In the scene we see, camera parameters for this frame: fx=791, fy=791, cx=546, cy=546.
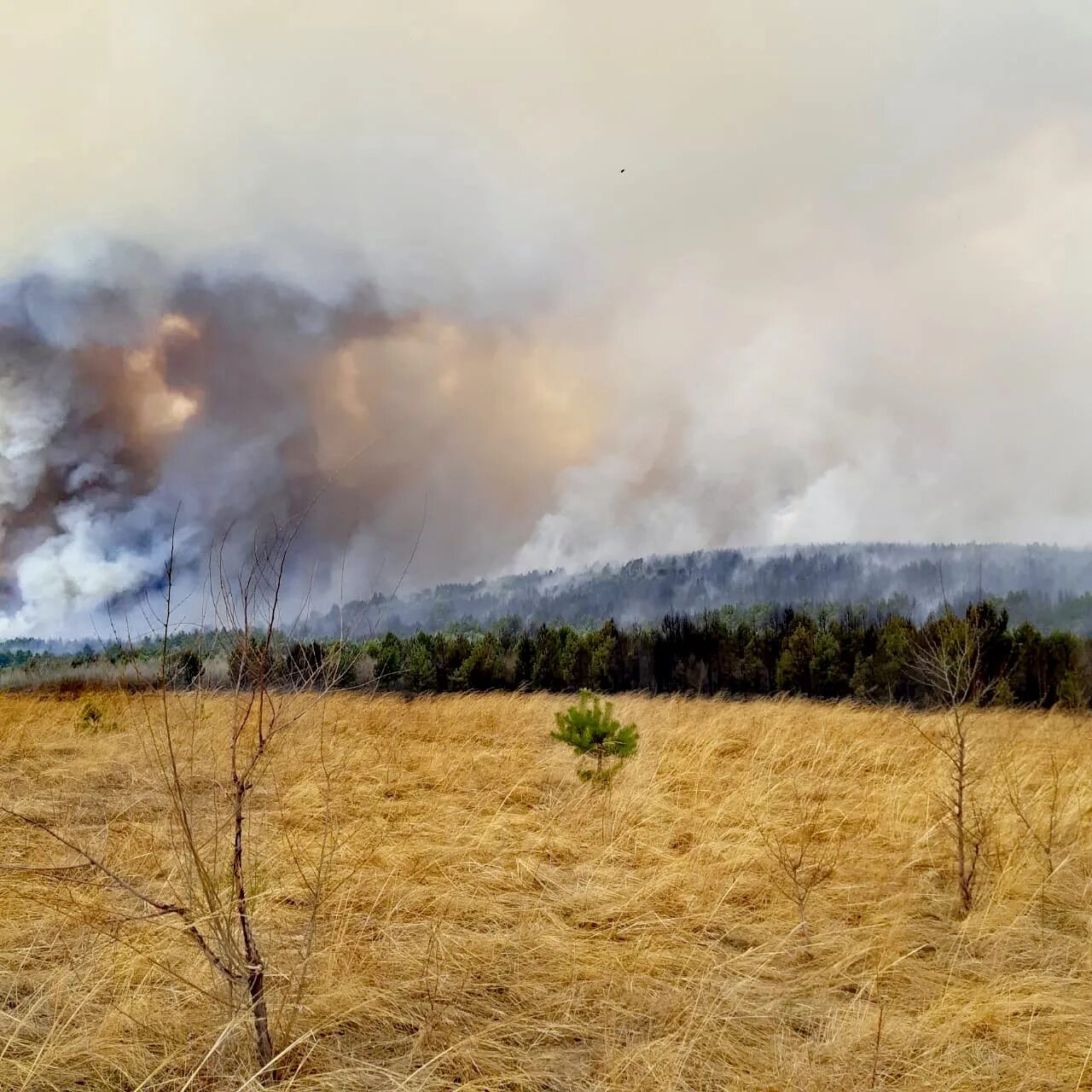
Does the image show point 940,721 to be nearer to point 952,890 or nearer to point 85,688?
point 952,890

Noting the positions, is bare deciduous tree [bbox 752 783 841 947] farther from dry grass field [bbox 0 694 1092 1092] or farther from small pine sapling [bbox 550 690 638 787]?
small pine sapling [bbox 550 690 638 787]

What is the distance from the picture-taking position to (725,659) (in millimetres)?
25984

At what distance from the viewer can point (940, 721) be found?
10.3 m

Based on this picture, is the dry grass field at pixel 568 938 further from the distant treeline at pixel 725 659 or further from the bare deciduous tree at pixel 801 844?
the distant treeline at pixel 725 659

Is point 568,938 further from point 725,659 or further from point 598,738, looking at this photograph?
point 725,659

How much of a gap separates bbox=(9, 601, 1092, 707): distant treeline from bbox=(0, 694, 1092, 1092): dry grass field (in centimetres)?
1069

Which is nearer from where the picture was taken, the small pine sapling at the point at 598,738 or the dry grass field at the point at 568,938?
the dry grass field at the point at 568,938

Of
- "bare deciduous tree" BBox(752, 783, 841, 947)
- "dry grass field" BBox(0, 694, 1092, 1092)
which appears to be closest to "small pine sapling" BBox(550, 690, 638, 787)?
"dry grass field" BBox(0, 694, 1092, 1092)

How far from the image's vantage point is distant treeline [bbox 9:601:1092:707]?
19078mm

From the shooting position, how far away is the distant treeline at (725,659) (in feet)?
62.6

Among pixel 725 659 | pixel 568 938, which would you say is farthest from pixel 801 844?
pixel 725 659

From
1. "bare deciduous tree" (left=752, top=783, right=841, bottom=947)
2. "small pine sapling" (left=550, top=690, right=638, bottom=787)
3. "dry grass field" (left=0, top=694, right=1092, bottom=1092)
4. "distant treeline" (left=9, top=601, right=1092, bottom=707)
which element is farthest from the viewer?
"distant treeline" (left=9, top=601, right=1092, bottom=707)

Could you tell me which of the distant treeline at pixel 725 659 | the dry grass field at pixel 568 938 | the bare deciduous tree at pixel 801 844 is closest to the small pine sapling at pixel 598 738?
the dry grass field at pixel 568 938

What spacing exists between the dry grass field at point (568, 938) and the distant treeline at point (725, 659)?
10687 millimetres
